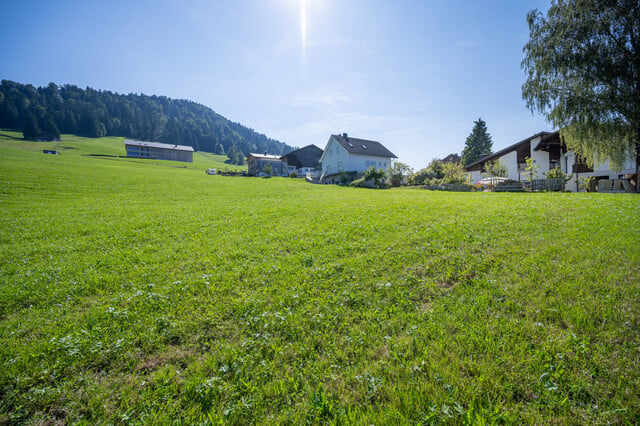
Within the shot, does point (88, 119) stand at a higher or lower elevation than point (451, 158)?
higher

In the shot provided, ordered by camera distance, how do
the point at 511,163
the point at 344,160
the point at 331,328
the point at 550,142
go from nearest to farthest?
the point at 331,328 < the point at 550,142 < the point at 511,163 < the point at 344,160

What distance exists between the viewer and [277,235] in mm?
9852

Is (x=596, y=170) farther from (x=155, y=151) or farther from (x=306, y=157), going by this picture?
(x=155, y=151)

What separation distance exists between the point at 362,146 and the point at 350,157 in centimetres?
586

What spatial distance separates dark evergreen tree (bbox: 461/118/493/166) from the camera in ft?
211

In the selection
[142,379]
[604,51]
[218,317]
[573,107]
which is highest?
[604,51]

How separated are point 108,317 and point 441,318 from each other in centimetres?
646

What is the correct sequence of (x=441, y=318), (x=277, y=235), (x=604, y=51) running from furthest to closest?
(x=604, y=51) → (x=277, y=235) → (x=441, y=318)

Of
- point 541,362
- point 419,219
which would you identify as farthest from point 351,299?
point 419,219

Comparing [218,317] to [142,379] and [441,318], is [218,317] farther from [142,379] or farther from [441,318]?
[441,318]

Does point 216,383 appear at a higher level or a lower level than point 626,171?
lower

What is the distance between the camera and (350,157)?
54.8m

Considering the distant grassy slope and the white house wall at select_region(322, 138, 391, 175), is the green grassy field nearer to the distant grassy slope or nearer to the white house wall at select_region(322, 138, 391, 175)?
the white house wall at select_region(322, 138, 391, 175)

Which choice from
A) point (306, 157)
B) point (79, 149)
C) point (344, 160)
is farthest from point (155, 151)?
point (344, 160)
